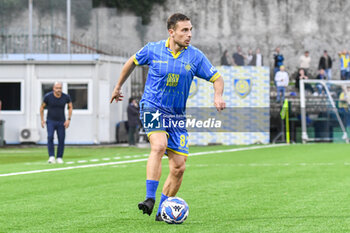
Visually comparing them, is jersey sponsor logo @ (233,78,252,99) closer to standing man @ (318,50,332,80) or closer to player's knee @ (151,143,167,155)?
standing man @ (318,50,332,80)

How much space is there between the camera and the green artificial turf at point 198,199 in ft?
28.3

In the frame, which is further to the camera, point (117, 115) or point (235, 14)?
point (235, 14)

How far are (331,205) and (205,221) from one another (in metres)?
2.14

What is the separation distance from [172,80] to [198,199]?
9.05 feet

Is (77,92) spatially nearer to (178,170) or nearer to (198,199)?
(198,199)

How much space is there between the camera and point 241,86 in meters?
33.7

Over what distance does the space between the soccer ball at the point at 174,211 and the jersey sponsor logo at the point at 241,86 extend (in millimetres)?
24938

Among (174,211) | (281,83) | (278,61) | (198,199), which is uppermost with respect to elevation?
(278,61)

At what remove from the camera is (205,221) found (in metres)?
8.95

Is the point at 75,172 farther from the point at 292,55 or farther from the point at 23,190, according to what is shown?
the point at 292,55

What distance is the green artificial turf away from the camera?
28.3 ft

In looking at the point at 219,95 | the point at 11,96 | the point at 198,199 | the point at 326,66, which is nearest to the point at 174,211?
the point at 219,95

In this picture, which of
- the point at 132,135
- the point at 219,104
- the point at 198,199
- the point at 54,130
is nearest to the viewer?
the point at 219,104

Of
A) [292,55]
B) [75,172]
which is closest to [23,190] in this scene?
[75,172]
